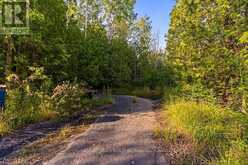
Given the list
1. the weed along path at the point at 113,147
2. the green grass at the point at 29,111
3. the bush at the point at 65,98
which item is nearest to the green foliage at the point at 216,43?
the weed along path at the point at 113,147

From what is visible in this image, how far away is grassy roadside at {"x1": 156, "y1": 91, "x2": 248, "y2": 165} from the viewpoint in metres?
5.27

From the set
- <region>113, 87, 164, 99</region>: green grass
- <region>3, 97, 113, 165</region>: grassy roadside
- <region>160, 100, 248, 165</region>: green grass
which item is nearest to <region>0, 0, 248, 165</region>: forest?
<region>160, 100, 248, 165</region>: green grass

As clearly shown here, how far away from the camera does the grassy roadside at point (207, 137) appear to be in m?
5.27

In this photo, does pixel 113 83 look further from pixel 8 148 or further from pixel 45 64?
pixel 8 148

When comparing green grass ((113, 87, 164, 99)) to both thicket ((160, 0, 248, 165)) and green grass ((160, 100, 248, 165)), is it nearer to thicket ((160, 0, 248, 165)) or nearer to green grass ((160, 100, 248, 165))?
thicket ((160, 0, 248, 165))

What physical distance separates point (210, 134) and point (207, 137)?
3.8 inches

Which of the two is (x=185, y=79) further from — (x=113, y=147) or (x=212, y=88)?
(x=113, y=147)

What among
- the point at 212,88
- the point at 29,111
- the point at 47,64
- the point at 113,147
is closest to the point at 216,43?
the point at 212,88

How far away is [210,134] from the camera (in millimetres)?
6621

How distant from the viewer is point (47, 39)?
549 inches

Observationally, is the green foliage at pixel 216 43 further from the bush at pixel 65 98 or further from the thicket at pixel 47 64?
the thicket at pixel 47 64

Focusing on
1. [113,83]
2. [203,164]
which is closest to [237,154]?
Result: [203,164]

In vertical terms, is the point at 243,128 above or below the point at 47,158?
above

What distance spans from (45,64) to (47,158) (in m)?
8.37
